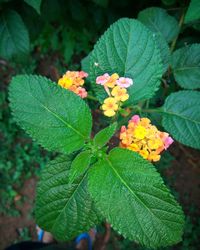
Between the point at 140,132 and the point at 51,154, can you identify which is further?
the point at 51,154

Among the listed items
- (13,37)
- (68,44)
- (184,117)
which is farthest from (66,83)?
(68,44)

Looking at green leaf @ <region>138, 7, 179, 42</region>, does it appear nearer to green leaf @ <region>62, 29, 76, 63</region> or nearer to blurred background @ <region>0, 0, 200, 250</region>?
blurred background @ <region>0, 0, 200, 250</region>

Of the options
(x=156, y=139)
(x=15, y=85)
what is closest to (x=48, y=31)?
(x=15, y=85)

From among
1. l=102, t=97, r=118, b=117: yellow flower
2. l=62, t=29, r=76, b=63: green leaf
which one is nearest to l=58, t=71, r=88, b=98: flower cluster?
A: l=102, t=97, r=118, b=117: yellow flower

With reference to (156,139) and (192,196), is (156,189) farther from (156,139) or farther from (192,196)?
(192,196)

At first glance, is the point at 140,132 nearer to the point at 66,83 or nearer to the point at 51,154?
the point at 66,83

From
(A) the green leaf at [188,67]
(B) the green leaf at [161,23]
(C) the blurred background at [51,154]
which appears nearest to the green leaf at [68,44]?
(C) the blurred background at [51,154]

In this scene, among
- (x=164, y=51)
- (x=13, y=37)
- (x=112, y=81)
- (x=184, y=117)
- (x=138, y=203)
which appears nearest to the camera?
(x=138, y=203)
